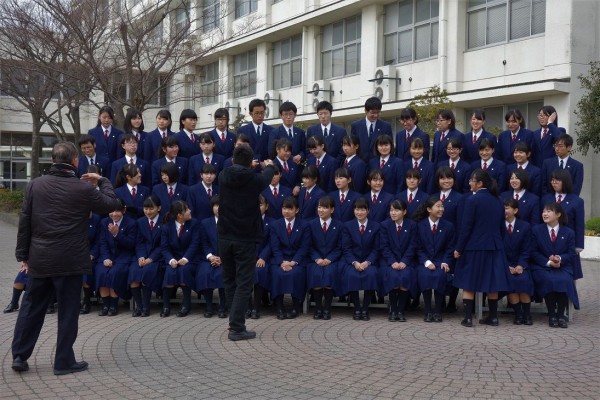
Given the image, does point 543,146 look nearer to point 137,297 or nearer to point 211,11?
point 137,297

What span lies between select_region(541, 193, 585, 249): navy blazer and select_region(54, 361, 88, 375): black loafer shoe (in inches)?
230

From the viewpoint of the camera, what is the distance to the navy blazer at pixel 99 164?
379 inches

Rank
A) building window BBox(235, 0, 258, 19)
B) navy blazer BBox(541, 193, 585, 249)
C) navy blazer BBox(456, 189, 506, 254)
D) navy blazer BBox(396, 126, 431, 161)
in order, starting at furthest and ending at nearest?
building window BBox(235, 0, 258, 19) → navy blazer BBox(396, 126, 431, 161) → navy blazer BBox(541, 193, 585, 249) → navy blazer BBox(456, 189, 506, 254)

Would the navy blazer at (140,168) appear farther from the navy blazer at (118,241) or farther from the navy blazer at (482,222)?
the navy blazer at (482,222)

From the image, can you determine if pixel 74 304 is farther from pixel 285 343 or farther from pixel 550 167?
pixel 550 167

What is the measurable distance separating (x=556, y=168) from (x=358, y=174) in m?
2.60

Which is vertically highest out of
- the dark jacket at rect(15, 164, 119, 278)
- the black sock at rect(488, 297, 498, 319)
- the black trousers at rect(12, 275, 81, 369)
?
the dark jacket at rect(15, 164, 119, 278)

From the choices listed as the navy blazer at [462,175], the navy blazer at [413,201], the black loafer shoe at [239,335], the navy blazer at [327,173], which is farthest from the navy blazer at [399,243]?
the black loafer shoe at [239,335]

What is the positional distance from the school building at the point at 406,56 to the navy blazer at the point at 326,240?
298 inches

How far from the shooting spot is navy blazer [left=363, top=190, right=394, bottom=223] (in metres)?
9.20

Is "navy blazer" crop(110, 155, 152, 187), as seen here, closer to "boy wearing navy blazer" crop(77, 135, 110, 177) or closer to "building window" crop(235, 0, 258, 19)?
"boy wearing navy blazer" crop(77, 135, 110, 177)

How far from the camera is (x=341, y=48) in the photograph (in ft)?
87.5

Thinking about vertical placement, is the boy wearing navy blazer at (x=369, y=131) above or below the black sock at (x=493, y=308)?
above

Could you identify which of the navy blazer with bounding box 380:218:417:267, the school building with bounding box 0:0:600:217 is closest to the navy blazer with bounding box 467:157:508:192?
the navy blazer with bounding box 380:218:417:267
